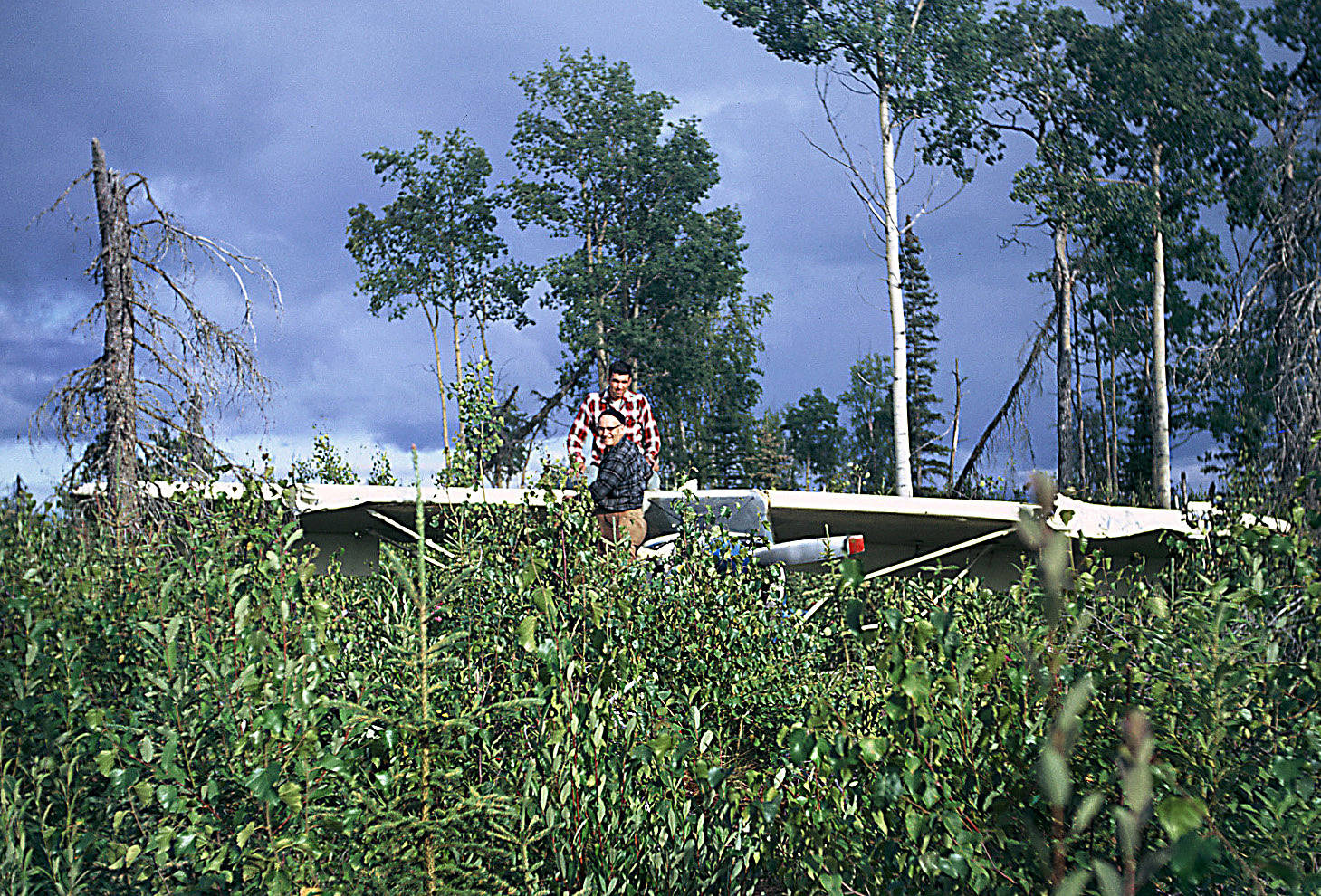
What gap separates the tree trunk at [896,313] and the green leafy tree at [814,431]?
1648 inches

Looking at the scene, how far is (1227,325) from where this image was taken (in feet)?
42.6

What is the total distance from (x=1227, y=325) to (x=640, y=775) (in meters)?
12.8

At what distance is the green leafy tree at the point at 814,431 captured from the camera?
61938 millimetres

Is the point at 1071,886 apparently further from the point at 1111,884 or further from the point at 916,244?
the point at 916,244

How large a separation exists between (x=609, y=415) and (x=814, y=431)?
54.5m

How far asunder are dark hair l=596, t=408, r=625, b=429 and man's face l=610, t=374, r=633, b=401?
174mm

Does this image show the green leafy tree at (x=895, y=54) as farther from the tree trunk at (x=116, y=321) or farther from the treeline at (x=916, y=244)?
the tree trunk at (x=116, y=321)

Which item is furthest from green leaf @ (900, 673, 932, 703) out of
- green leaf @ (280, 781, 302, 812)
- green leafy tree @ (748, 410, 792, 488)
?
green leafy tree @ (748, 410, 792, 488)

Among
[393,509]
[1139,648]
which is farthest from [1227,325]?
[1139,648]

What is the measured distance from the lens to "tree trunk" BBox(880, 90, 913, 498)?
18.0 m

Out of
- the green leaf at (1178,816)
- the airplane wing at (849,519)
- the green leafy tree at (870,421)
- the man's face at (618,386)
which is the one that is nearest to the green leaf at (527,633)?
the green leaf at (1178,816)

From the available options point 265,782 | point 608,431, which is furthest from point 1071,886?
point 608,431

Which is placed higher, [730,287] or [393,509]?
[730,287]

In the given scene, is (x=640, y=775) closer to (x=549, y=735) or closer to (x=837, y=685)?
(x=549, y=735)
